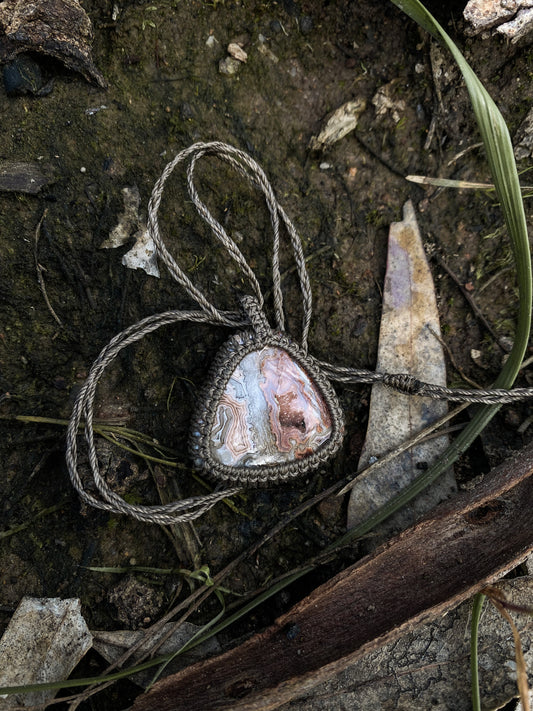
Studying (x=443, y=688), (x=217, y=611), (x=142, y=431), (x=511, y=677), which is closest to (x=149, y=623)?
(x=217, y=611)

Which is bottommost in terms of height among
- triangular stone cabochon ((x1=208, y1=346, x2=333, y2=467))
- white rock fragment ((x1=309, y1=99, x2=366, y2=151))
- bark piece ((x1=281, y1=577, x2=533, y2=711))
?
bark piece ((x1=281, y1=577, x2=533, y2=711))

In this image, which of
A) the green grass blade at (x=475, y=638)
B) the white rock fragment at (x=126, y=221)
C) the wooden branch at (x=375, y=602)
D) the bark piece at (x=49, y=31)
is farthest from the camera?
the white rock fragment at (x=126, y=221)

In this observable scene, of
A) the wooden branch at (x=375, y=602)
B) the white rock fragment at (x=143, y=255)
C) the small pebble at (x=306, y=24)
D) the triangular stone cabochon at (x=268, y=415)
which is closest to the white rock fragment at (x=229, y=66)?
the small pebble at (x=306, y=24)

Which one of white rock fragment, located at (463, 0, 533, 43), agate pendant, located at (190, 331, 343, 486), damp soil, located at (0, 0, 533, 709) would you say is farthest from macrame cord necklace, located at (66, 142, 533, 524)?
white rock fragment, located at (463, 0, 533, 43)

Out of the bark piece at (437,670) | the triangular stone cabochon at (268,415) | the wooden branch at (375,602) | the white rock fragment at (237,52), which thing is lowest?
the bark piece at (437,670)

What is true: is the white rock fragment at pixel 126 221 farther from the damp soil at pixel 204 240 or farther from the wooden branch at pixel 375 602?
the wooden branch at pixel 375 602

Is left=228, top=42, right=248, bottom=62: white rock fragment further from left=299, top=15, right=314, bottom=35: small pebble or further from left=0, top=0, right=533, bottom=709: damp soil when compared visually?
left=299, top=15, right=314, bottom=35: small pebble

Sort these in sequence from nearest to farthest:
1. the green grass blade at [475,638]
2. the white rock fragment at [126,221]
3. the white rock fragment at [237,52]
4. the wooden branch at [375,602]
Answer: the wooden branch at [375,602] < the green grass blade at [475,638] < the white rock fragment at [126,221] < the white rock fragment at [237,52]
